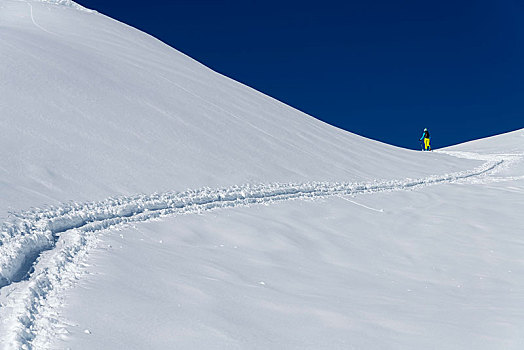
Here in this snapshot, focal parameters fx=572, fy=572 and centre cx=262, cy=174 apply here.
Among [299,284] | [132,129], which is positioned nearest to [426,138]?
[132,129]

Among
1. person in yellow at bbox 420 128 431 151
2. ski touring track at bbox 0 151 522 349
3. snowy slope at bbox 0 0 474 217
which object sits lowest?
ski touring track at bbox 0 151 522 349

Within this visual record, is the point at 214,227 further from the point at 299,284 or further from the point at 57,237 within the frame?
the point at 299,284

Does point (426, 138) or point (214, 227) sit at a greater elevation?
point (426, 138)

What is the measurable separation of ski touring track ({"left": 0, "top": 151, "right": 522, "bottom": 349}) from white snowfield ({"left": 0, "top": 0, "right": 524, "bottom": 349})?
3cm

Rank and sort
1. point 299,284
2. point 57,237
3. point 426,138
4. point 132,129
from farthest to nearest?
1. point 426,138
2. point 132,129
3. point 57,237
4. point 299,284

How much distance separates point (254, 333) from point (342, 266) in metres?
3.37

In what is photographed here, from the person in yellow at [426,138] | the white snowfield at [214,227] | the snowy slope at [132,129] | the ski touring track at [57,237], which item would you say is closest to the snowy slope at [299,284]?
the white snowfield at [214,227]

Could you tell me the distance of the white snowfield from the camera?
5.52 meters

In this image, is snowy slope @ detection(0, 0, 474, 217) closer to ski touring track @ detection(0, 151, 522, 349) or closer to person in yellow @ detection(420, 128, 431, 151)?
ski touring track @ detection(0, 151, 522, 349)

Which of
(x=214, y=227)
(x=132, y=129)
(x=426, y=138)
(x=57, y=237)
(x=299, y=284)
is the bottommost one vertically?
(x=57, y=237)

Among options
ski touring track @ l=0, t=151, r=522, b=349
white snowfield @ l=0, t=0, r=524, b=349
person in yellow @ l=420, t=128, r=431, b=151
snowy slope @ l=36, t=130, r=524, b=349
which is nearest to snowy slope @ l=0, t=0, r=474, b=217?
white snowfield @ l=0, t=0, r=524, b=349

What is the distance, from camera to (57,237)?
25.9ft

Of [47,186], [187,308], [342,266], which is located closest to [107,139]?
[47,186]

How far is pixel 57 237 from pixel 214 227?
271cm
